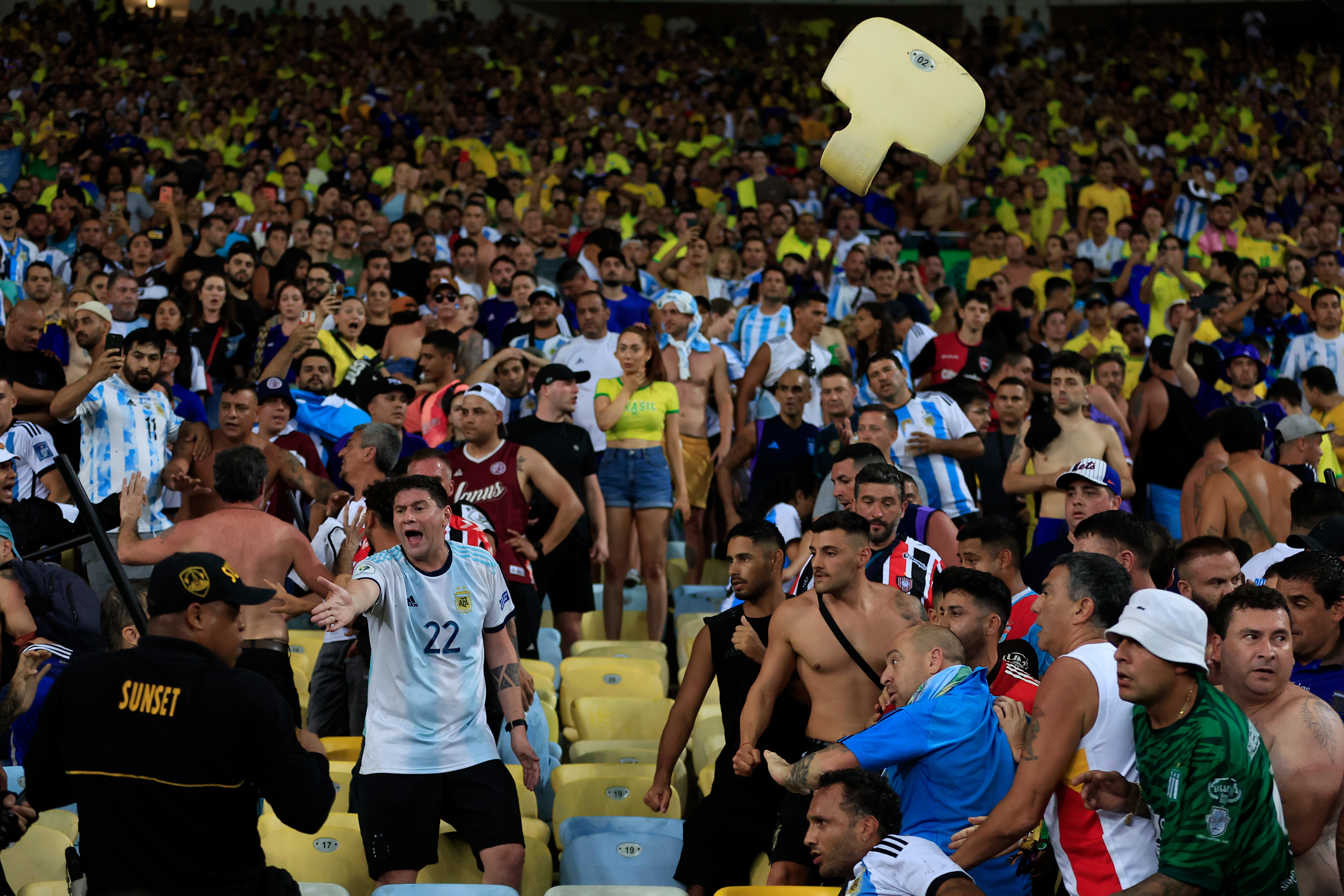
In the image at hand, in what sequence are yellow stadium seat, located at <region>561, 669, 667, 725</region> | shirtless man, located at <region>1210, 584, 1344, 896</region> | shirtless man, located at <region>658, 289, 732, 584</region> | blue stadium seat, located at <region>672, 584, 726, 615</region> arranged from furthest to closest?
shirtless man, located at <region>658, 289, 732, 584</region>, blue stadium seat, located at <region>672, 584, 726, 615</region>, yellow stadium seat, located at <region>561, 669, 667, 725</region>, shirtless man, located at <region>1210, 584, 1344, 896</region>

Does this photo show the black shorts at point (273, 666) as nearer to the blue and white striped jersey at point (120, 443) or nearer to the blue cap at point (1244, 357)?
the blue and white striped jersey at point (120, 443)

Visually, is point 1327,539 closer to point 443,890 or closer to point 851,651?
point 851,651

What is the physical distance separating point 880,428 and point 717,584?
6.16ft

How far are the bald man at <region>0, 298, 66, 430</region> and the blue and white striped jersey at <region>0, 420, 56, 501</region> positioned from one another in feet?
1.07

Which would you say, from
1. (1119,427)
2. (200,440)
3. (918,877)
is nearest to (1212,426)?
(1119,427)

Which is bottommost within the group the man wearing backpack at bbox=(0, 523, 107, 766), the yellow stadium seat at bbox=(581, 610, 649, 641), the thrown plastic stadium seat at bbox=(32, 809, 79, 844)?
the yellow stadium seat at bbox=(581, 610, 649, 641)

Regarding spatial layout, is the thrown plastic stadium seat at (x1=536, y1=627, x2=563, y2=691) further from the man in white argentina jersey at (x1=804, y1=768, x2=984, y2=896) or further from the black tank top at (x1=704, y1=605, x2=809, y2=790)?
the man in white argentina jersey at (x1=804, y1=768, x2=984, y2=896)

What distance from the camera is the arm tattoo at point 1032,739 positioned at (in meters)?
3.34

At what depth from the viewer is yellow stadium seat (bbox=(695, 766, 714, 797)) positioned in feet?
16.9

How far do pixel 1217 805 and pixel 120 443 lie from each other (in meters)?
6.14

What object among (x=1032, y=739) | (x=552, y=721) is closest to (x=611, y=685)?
(x=552, y=721)

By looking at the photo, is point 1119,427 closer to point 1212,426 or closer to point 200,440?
point 1212,426

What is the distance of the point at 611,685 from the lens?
20.7ft

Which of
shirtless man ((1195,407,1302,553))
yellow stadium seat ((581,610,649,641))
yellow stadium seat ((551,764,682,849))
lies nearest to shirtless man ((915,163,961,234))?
yellow stadium seat ((581,610,649,641))
